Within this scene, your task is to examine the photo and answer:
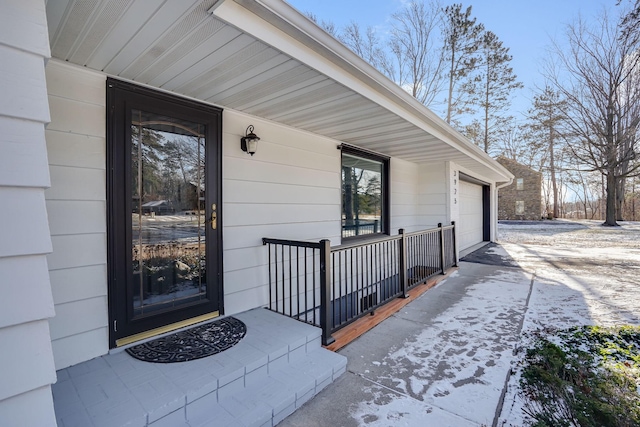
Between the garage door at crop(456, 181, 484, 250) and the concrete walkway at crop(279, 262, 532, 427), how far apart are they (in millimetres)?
4145

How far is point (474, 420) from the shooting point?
1.79 metres

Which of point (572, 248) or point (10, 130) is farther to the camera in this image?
point (572, 248)

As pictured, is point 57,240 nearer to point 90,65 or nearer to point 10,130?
point 90,65

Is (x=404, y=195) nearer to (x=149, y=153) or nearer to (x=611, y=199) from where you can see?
(x=149, y=153)

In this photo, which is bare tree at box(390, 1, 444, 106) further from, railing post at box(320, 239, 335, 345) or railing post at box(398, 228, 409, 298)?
railing post at box(320, 239, 335, 345)

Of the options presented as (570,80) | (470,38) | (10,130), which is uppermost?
(470,38)

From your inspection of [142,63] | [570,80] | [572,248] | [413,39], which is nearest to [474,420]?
[142,63]

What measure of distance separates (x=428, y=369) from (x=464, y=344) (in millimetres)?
615

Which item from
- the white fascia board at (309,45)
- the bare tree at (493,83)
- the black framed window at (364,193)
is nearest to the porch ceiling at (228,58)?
the white fascia board at (309,45)

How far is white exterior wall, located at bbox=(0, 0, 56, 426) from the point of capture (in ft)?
3.03

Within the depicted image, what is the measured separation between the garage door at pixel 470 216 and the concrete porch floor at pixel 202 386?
650cm

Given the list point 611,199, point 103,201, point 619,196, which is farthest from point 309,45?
point 619,196

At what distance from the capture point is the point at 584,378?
2137mm

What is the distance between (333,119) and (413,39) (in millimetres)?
9713
